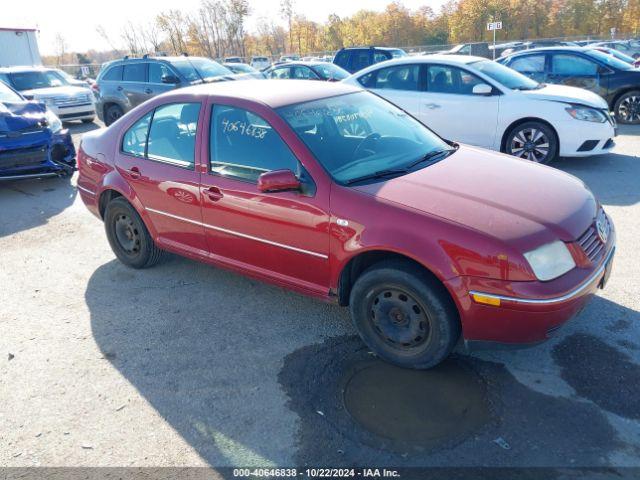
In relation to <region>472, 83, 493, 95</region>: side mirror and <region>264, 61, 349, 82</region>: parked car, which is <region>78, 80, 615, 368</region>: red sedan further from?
<region>264, 61, 349, 82</region>: parked car

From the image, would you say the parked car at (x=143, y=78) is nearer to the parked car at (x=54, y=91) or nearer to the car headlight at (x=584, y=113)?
the parked car at (x=54, y=91)

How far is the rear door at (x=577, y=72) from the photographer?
417 inches

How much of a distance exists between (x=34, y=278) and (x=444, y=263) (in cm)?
398

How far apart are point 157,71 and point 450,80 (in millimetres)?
7136

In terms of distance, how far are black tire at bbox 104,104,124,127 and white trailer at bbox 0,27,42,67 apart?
66.2ft

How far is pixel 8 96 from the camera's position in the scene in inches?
337

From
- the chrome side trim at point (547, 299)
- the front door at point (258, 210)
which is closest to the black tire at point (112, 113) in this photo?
the front door at point (258, 210)

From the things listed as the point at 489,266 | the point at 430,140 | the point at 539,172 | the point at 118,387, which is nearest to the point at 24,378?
the point at 118,387

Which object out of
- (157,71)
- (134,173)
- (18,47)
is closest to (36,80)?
(157,71)

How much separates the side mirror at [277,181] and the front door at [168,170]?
87 cm

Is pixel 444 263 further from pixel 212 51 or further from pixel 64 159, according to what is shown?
pixel 212 51

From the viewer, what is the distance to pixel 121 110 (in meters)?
12.9

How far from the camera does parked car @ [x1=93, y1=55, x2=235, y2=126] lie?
11883mm

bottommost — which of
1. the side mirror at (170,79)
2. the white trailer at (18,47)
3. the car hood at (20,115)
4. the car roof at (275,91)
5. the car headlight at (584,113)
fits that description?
the car headlight at (584,113)
